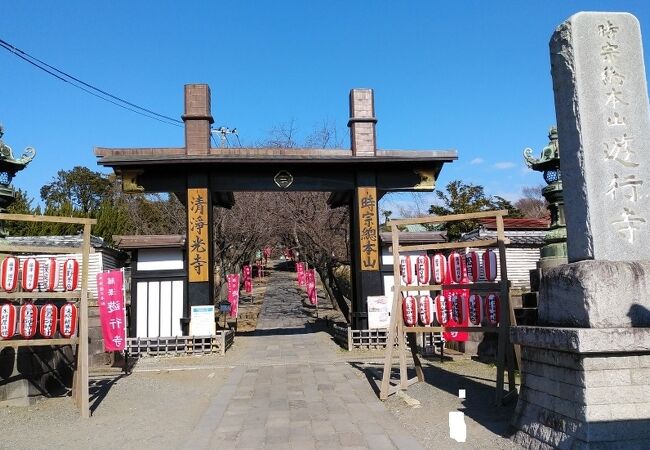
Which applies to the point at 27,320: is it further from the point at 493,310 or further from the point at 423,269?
the point at 493,310

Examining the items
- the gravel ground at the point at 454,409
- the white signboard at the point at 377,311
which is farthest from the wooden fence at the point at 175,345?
the gravel ground at the point at 454,409

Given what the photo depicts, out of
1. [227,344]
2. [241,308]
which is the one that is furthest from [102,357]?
[241,308]

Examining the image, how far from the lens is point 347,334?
15914 millimetres

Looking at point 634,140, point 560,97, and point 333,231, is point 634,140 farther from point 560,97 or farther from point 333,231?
point 333,231

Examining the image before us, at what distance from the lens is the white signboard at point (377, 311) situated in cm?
1546

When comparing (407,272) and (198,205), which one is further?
(198,205)

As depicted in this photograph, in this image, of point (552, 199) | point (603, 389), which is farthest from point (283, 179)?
point (603, 389)

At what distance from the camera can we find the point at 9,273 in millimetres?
7879

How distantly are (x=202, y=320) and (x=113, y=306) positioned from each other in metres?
3.32

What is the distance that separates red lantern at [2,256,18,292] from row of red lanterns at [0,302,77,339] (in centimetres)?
33

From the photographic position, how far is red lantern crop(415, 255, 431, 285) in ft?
27.9

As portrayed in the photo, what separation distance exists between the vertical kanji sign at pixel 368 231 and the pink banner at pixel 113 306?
23.1ft

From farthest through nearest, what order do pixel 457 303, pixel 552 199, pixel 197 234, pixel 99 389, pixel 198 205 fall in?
pixel 198 205
pixel 197 234
pixel 552 199
pixel 99 389
pixel 457 303

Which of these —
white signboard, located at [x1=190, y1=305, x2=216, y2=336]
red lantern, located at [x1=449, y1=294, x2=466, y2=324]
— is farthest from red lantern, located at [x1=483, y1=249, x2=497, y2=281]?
white signboard, located at [x1=190, y1=305, x2=216, y2=336]
